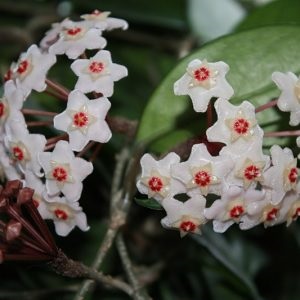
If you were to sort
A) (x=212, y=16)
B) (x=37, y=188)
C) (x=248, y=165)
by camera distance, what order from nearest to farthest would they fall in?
(x=248, y=165) → (x=37, y=188) → (x=212, y=16)

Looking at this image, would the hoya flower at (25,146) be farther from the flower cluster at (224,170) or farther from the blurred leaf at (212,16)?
the blurred leaf at (212,16)

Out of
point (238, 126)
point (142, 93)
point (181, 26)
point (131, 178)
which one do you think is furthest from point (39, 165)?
Result: point (181, 26)

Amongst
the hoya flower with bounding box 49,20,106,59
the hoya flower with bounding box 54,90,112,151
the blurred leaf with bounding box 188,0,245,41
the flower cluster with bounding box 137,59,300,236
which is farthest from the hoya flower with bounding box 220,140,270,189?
→ the blurred leaf with bounding box 188,0,245,41

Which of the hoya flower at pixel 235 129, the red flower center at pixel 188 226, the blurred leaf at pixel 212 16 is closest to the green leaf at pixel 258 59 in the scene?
the hoya flower at pixel 235 129

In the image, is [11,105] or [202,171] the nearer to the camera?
[202,171]

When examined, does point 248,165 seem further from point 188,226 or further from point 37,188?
point 37,188

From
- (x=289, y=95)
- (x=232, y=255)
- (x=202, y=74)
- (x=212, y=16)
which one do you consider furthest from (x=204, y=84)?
(x=212, y=16)

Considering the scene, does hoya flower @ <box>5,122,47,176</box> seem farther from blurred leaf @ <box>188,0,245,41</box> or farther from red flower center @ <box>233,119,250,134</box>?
blurred leaf @ <box>188,0,245,41</box>
